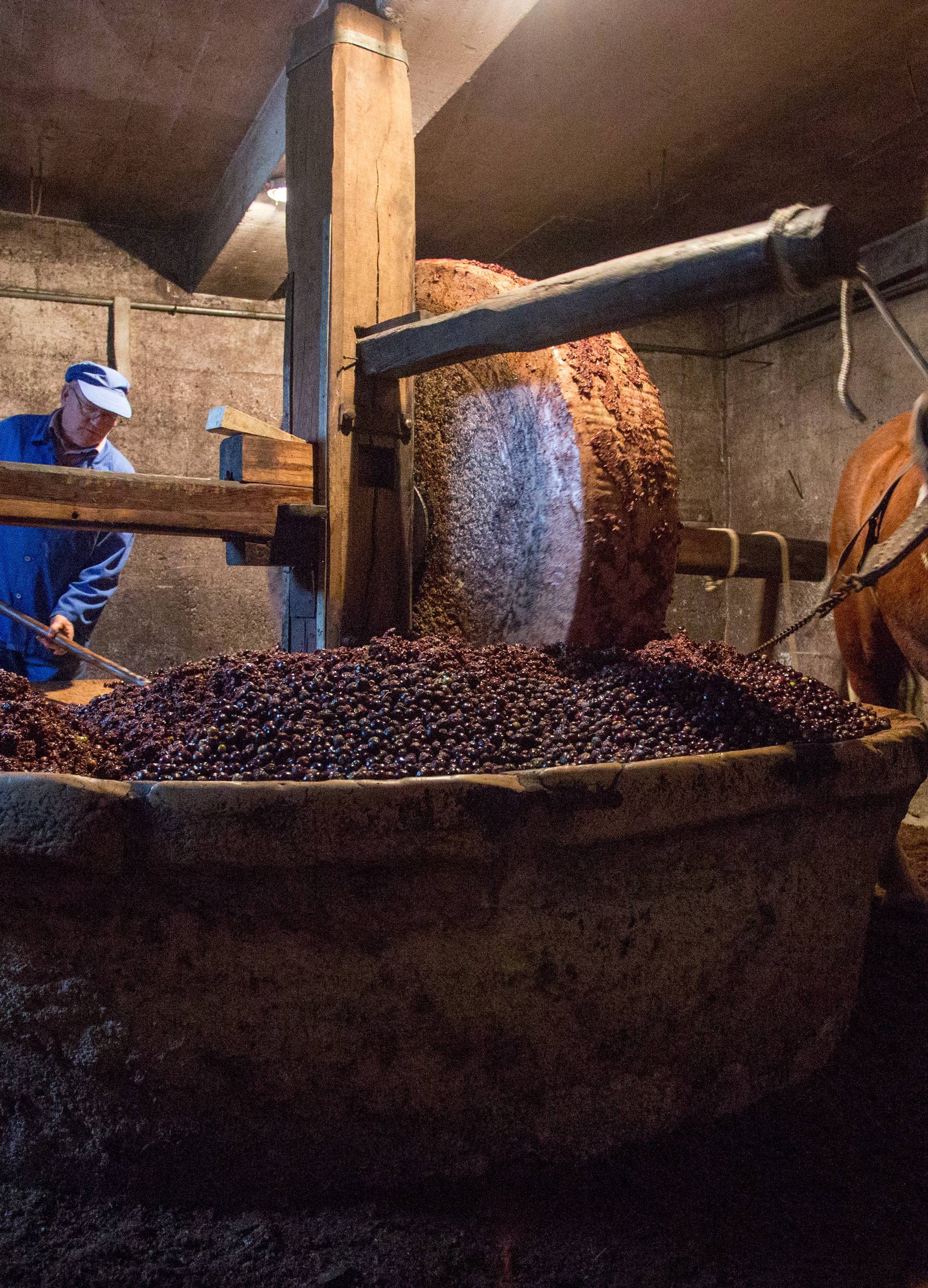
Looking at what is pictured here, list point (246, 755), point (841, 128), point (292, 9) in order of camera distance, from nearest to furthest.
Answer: point (246, 755), point (292, 9), point (841, 128)

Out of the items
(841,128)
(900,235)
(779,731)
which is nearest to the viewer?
(779,731)

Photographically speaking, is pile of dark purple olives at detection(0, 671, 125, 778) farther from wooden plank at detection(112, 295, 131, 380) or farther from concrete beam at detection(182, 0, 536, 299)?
wooden plank at detection(112, 295, 131, 380)

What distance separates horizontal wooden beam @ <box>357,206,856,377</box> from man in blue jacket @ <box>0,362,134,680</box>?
8.10ft

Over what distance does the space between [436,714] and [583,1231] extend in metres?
0.91

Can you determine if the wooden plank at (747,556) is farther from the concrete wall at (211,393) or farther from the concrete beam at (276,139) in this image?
the concrete wall at (211,393)

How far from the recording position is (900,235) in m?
6.39

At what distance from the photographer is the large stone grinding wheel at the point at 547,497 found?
2389 mm

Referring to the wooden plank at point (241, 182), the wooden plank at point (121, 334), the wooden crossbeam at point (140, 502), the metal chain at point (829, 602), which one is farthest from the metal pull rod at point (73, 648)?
the wooden plank at point (121, 334)

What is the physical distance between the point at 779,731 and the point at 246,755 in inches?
41.5

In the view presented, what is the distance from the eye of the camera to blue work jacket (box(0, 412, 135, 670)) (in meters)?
4.34

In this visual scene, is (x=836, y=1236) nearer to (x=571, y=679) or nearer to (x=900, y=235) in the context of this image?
(x=571, y=679)

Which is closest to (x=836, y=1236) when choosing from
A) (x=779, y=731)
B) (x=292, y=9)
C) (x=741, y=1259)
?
(x=741, y=1259)

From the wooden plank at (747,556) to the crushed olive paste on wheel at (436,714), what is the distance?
4.03 feet

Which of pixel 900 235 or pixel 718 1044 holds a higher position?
pixel 900 235
